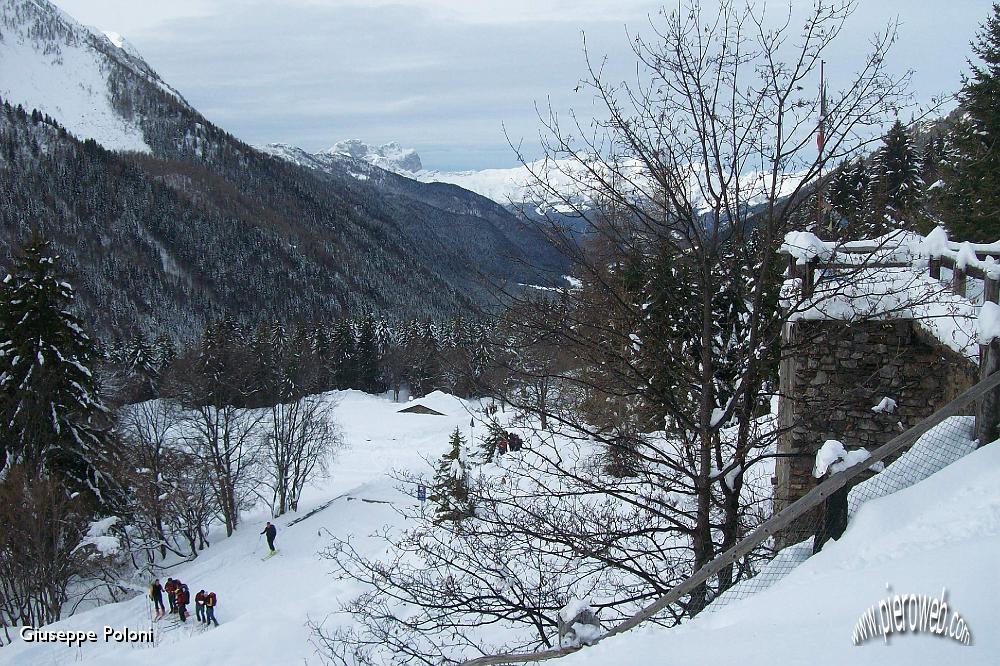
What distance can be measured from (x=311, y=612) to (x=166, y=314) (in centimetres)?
12313

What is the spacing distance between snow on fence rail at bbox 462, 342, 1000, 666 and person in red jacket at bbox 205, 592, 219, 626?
41.1 ft

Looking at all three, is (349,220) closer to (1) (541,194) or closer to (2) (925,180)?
(2) (925,180)

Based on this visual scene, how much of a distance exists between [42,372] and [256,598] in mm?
8686

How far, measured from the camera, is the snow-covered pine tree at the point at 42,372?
682 inches

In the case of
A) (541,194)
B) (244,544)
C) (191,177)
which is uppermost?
(191,177)

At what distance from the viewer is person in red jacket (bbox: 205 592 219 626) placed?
14.9 metres

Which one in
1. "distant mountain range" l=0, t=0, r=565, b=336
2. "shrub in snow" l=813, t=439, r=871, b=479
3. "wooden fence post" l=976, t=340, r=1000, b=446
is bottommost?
"shrub in snow" l=813, t=439, r=871, b=479

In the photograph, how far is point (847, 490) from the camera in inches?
161

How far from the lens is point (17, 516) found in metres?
16.0

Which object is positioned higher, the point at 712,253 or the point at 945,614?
the point at 712,253

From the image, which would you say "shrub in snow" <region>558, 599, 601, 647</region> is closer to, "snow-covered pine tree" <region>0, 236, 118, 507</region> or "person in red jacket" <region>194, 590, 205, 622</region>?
"person in red jacket" <region>194, 590, 205, 622</region>

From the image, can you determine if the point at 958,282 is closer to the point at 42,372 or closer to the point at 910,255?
the point at 910,255

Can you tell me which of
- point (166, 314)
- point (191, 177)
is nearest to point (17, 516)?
point (166, 314)

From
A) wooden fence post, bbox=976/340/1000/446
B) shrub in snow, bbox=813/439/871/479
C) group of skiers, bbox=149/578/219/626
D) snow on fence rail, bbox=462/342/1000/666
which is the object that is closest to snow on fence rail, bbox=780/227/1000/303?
wooden fence post, bbox=976/340/1000/446
